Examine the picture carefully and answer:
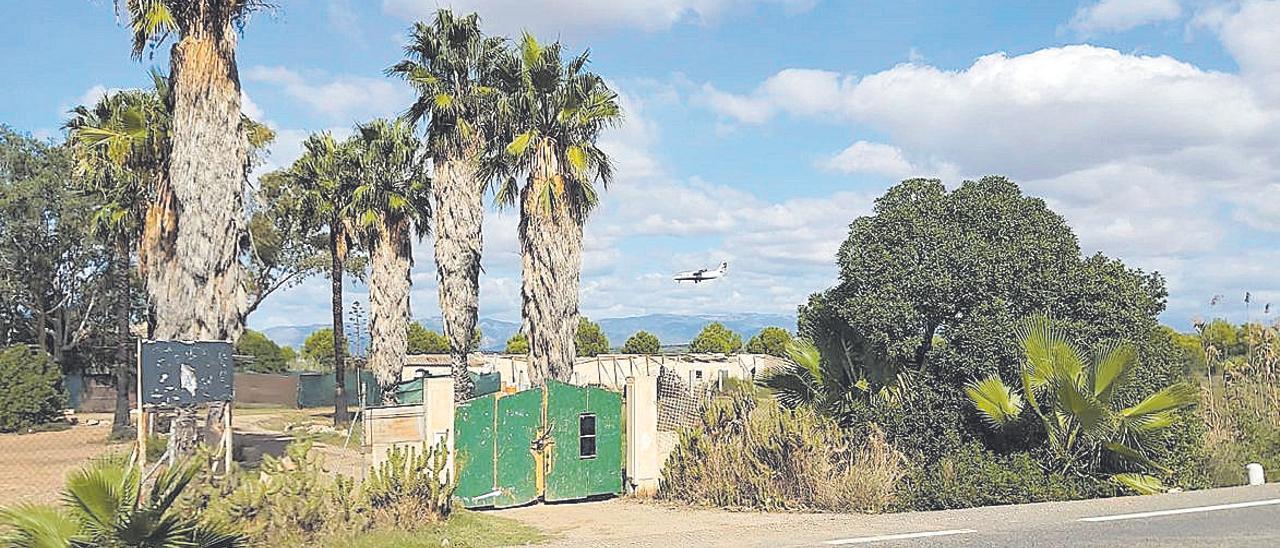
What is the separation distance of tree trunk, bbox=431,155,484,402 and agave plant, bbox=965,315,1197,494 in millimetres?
15910

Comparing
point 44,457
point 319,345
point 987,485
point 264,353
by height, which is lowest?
point 987,485

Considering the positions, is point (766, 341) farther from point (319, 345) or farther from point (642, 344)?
point (319, 345)

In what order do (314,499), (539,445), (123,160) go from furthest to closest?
(123,160), (539,445), (314,499)

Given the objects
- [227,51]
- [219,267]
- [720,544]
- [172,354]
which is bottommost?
[720,544]

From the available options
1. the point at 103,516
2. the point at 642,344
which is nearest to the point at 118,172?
the point at 103,516

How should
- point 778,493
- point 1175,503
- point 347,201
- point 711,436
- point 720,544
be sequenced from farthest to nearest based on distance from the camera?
point 347,201 → point 711,436 → point 778,493 → point 1175,503 → point 720,544

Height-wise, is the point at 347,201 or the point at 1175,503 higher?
the point at 347,201

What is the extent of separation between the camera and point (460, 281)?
2894 centimetres

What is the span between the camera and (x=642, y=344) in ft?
228

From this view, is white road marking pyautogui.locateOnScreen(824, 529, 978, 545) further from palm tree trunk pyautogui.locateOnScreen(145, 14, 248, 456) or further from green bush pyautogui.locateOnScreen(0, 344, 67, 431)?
green bush pyautogui.locateOnScreen(0, 344, 67, 431)

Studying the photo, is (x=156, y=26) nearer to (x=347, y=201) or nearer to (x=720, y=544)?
(x=720, y=544)

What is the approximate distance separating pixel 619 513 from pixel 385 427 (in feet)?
19.4

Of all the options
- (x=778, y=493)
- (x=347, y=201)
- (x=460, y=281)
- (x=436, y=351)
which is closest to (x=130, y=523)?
(x=778, y=493)

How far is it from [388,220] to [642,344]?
119 ft
